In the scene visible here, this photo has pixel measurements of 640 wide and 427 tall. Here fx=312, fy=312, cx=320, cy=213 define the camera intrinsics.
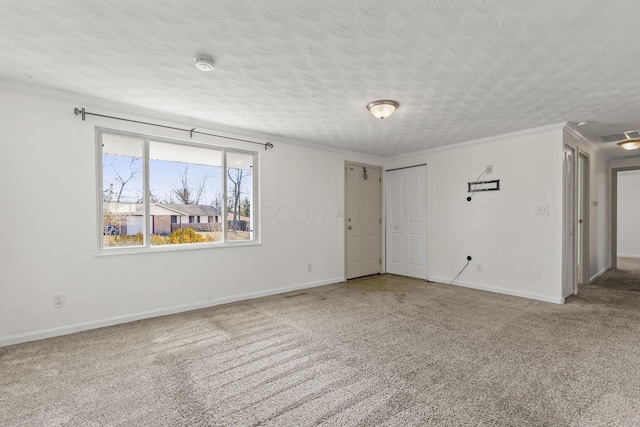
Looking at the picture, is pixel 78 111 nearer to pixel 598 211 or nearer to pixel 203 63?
pixel 203 63

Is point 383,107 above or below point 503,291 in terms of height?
above

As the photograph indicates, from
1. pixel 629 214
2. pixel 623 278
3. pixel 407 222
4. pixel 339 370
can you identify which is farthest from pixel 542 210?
pixel 629 214

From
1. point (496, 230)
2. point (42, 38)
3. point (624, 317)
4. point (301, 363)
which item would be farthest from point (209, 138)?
point (624, 317)

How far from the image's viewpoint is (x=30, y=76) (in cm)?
267

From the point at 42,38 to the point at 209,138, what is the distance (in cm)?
207

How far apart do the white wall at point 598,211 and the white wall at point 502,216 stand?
87cm

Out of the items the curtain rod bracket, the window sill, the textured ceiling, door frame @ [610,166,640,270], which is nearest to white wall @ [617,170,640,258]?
door frame @ [610,166,640,270]

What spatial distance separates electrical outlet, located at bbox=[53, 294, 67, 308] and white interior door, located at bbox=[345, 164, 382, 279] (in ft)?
13.1

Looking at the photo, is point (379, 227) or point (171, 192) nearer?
point (171, 192)

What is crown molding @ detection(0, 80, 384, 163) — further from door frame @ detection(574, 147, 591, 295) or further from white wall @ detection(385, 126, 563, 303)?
door frame @ detection(574, 147, 591, 295)

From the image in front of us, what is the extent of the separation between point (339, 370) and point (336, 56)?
2.36 m

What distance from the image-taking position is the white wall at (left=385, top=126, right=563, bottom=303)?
13.7ft

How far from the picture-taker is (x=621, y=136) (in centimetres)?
457

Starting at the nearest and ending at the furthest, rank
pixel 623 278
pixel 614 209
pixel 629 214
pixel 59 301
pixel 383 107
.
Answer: pixel 59 301 < pixel 383 107 < pixel 623 278 < pixel 614 209 < pixel 629 214
